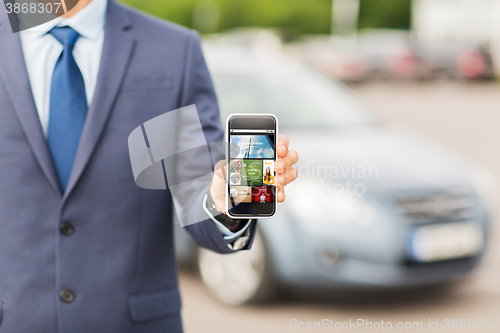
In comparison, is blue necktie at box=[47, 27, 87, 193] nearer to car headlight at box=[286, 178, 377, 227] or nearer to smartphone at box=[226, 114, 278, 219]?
smartphone at box=[226, 114, 278, 219]

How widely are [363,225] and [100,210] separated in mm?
2503

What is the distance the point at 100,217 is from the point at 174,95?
38cm

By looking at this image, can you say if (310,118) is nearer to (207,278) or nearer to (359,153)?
(359,153)

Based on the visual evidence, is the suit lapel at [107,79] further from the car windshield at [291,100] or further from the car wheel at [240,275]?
the car windshield at [291,100]

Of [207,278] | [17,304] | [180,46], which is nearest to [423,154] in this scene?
[207,278]

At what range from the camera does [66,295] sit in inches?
→ 63.0

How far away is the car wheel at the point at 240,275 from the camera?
4086mm

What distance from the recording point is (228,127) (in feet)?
5.20

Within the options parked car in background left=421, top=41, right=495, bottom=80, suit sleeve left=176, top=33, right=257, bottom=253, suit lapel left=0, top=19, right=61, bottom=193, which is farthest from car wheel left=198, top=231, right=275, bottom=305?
parked car in background left=421, top=41, right=495, bottom=80

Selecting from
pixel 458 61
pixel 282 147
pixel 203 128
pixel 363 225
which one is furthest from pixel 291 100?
pixel 458 61

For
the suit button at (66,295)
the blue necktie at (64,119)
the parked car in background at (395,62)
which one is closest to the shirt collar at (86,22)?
the blue necktie at (64,119)

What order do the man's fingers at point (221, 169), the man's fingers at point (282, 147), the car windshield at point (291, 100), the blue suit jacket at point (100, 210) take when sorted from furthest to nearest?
the car windshield at point (291, 100) → the blue suit jacket at point (100, 210) → the man's fingers at point (221, 169) → the man's fingers at point (282, 147)

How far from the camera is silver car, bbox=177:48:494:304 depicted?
3.89 metres

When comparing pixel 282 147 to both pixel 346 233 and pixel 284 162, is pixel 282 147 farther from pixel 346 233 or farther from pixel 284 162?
pixel 346 233
